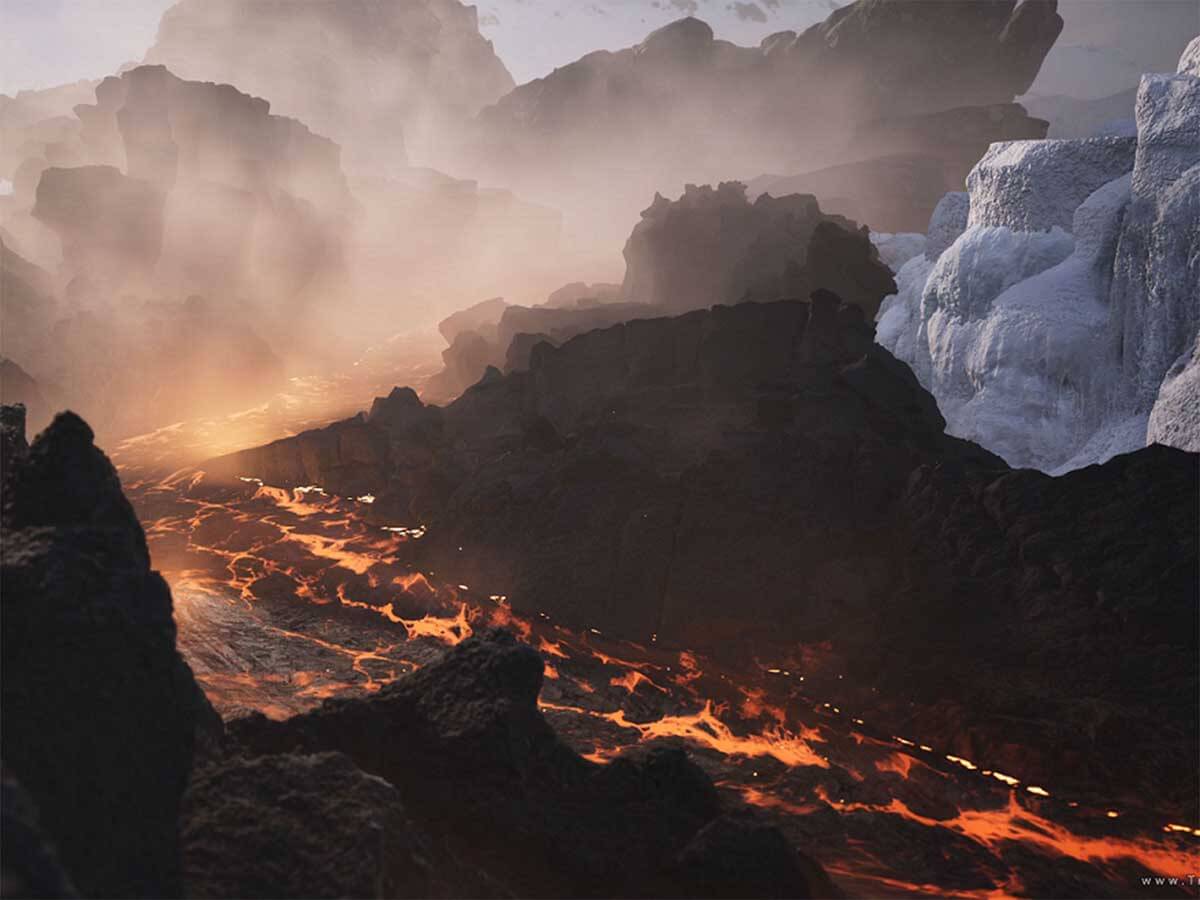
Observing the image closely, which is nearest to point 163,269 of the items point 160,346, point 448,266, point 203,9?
point 160,346

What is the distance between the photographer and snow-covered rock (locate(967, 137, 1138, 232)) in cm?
2375

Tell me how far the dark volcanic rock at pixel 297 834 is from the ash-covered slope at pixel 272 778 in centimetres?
2

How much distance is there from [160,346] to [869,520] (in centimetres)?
3963

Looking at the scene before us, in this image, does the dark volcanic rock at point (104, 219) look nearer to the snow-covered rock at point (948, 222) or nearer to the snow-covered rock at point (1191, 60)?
the snow-covered rock at point (948, 222)

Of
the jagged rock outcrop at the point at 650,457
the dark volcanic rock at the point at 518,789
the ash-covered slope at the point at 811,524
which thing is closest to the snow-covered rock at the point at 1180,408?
the ash-covered slope at the point at 811,524

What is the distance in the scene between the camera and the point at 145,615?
7.23 metres

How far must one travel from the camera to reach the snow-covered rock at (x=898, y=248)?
42406 millimetres

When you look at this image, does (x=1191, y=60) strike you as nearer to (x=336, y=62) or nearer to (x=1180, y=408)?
(x=1180, y=408)

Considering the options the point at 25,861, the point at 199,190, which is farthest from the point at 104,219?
the point at 25,861

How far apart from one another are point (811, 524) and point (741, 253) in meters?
31.6

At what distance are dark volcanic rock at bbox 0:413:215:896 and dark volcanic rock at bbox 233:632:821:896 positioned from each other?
228 centimetres

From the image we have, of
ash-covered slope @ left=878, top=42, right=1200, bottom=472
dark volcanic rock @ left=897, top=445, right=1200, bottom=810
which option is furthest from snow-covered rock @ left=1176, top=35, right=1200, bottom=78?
dark volcanic rock @ left=897, top=445, right=1200, bottom=810

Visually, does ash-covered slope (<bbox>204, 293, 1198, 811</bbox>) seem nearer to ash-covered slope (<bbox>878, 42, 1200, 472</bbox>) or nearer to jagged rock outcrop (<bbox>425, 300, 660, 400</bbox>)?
ash-covered slope (<bbox>878, 42, 1200, 472</bbox>)

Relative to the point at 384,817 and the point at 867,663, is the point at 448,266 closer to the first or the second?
the point at 867,663
